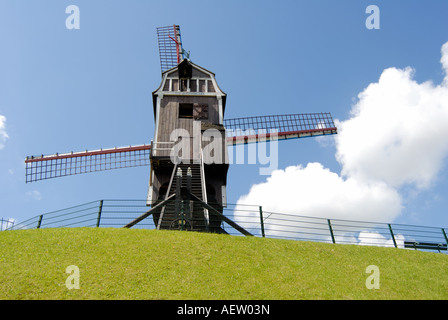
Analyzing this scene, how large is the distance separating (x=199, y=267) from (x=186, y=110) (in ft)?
46.4

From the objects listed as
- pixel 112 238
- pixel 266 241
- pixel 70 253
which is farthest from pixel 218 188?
pixel 70 253

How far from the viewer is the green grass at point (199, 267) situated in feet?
24.1

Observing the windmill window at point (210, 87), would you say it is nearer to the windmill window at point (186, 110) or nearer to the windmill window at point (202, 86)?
the windmill window at point (202, 86)

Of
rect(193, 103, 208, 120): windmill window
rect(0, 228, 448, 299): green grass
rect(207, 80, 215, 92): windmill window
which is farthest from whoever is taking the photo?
rect(207, 80, 215, 92): windmill window

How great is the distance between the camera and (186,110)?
2112cm

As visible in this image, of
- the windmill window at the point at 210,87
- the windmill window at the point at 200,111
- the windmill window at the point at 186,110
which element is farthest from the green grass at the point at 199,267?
the windmill window at the point at 210,87

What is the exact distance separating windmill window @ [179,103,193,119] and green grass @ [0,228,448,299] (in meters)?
10.2

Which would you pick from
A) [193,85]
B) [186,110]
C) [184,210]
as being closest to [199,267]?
[184,210]

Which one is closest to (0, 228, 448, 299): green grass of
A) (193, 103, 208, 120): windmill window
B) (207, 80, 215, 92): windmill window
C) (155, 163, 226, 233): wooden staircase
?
(155, 163, 226, 233): wooden staircase

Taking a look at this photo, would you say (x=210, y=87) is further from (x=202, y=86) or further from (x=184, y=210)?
(x=184, y=210)

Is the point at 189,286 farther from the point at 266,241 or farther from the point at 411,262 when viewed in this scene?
the point at 411,262

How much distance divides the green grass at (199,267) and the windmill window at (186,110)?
10168 millimetres

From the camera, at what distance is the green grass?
7.34 metres

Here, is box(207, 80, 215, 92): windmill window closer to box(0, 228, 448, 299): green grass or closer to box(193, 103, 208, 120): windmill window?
box(193, 103, 208, 120): windmill window
